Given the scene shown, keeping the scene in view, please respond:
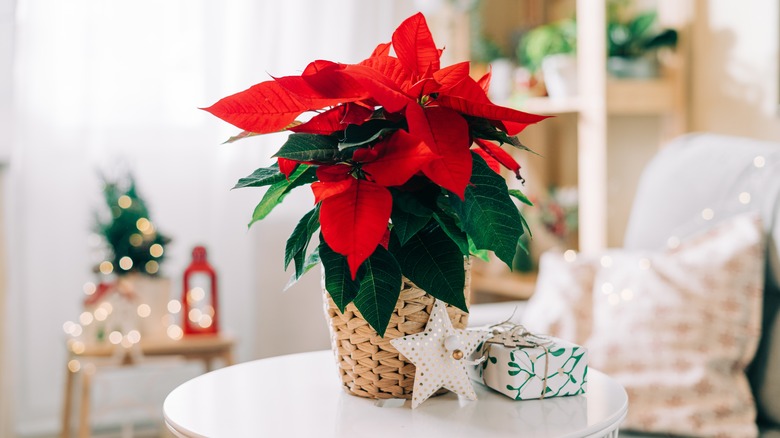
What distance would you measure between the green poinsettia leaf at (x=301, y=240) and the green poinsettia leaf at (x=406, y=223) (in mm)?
90

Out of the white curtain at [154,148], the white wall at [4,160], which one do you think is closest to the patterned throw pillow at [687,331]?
the white curtain at [154,148]

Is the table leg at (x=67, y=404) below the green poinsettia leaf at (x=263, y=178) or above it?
below

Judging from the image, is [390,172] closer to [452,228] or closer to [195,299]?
[452,228]

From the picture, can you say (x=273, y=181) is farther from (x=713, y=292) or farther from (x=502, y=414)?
(x=713, y=292)

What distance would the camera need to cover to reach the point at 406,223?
29.9 inches

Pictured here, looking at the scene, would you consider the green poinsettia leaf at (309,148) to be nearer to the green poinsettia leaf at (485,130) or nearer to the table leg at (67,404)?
the green poinsettia leaf at (485,130)

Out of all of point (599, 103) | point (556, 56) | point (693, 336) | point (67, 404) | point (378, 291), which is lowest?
point (67, 404)

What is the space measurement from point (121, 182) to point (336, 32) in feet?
2.64

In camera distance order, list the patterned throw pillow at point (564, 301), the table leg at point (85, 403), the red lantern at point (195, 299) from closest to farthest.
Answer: the patterned throw pillow at point (564, 301)
the table leg at point (85, 403)
the red lantern at point (195, 299)

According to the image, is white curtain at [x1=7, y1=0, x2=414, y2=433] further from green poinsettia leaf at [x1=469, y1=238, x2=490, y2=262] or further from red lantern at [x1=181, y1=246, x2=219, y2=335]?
green poinsettia leaf at [x1=469, y1=238, x2=490, y2=262]

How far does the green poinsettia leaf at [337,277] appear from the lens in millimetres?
763

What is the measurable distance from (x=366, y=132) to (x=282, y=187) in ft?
0.41

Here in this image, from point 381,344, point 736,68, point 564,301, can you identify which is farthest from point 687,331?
point 736,68

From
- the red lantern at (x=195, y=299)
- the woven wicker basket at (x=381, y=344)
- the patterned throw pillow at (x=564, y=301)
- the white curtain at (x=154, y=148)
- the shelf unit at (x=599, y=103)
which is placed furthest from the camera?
the shelf unit at (x=599, y=103)
